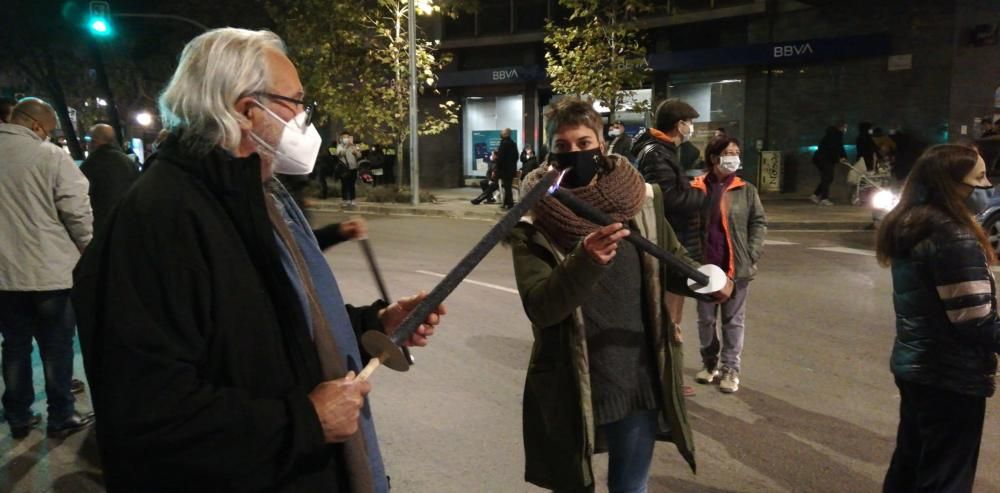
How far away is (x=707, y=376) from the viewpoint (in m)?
5.42

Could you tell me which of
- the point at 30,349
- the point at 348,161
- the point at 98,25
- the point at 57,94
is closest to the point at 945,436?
the point at 30,349

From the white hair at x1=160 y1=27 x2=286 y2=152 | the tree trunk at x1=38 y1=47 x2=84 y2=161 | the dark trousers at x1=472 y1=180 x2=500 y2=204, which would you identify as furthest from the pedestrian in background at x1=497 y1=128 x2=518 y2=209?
the tree trunk at x1=38 y1=47 x2=84 y2=161

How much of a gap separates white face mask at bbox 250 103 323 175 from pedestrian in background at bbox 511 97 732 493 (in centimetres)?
89

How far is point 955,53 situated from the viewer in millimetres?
16266

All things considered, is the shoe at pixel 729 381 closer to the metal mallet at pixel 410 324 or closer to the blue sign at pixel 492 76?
the metal mallet at pixel 410 324

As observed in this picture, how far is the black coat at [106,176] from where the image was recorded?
5.55 meters

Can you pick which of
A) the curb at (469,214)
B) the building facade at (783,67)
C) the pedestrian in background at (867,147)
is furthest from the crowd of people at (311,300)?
the building facade at (783,67)

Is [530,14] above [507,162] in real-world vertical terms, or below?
above

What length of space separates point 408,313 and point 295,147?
560 mm

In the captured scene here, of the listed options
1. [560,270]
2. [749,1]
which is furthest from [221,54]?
[749,1]

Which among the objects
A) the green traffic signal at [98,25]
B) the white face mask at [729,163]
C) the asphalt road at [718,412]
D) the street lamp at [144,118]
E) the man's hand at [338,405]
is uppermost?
the green traffic signal at [98,25]

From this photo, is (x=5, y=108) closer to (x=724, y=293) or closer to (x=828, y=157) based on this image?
(x=724, y=293)

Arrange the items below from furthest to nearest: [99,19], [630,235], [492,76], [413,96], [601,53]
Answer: [492,76]
[413,96]
[601,53]
[99,19]
[630,235]

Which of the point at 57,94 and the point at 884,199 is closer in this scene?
the point at 884,199
